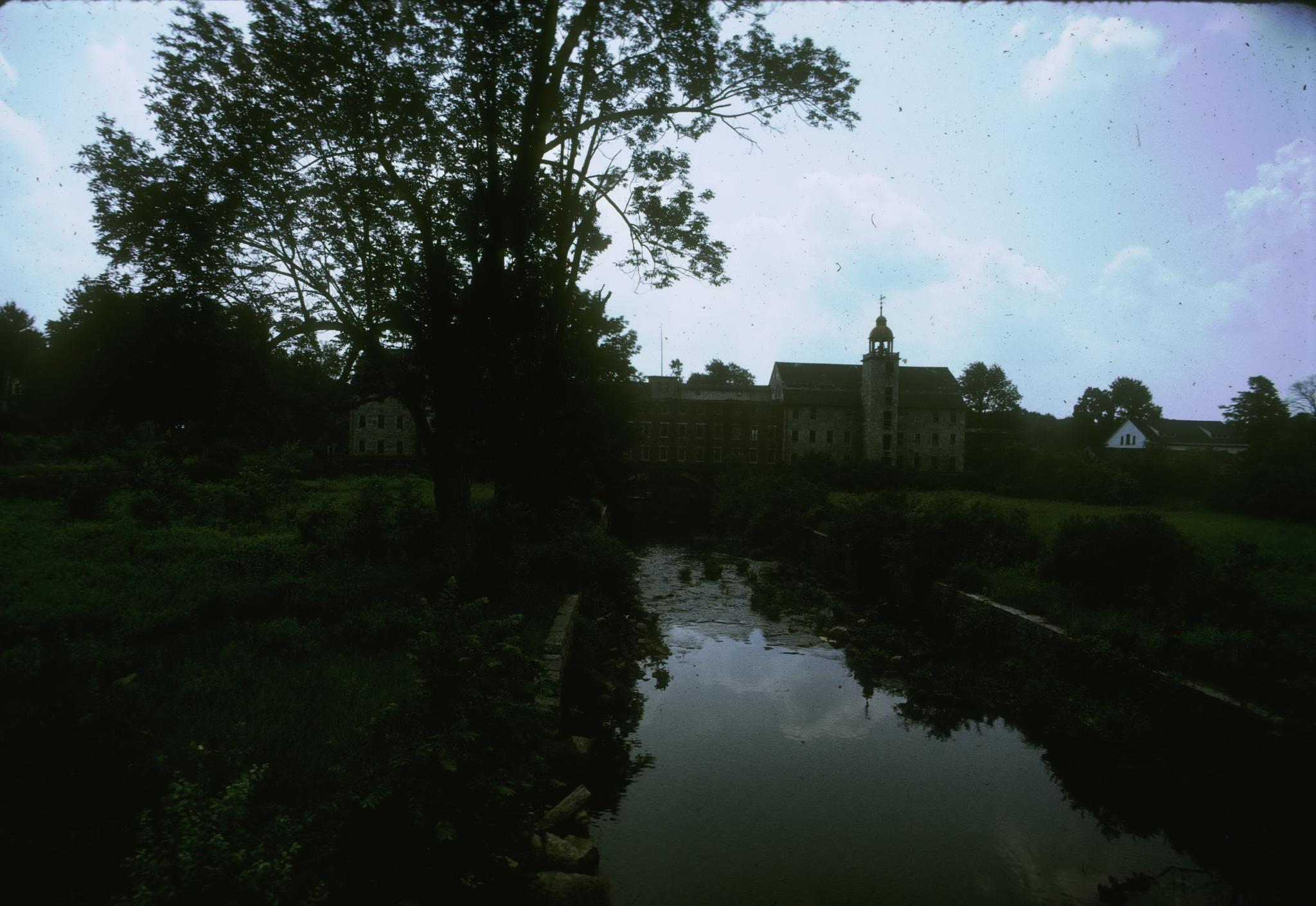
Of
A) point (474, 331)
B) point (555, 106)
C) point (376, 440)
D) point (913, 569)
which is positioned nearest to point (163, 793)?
point (474, 331)

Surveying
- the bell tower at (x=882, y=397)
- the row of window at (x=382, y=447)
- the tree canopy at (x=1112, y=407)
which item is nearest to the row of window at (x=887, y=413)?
the bell tower at (x=882, y=397)

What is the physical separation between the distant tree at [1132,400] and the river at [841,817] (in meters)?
78.1

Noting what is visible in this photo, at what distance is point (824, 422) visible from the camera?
2830 inches

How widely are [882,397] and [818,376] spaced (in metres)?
7.99

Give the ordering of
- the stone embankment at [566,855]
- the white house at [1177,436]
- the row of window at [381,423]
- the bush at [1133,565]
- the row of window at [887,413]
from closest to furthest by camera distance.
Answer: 1. the stone embankment at [566,855]
2. the bush at [1133,565]
3. the white house at [1177,436]
4. the row of window at [381,423]
5. the row of window at [887,413]

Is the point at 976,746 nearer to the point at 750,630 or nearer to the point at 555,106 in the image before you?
the point at 750,630

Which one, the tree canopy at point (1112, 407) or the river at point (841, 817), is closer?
the river at point (841, 817)

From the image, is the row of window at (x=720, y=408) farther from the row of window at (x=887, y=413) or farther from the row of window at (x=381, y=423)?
the row of window at (x=381, y=423)

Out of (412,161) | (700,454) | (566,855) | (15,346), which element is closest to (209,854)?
(566,855)

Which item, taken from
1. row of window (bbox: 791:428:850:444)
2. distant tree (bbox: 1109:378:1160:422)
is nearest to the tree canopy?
distant tree (bbox: 1109:378:1160:422)

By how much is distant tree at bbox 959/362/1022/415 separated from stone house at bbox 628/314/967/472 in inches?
932

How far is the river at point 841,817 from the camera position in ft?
19.9

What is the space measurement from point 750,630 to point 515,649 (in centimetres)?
1081

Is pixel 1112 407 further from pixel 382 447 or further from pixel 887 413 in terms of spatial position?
pixel 382 447
